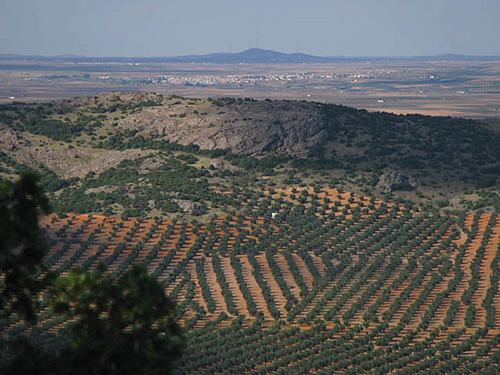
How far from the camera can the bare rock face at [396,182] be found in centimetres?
6319

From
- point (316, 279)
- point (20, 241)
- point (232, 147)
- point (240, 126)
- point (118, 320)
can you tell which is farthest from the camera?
point (240, 126)

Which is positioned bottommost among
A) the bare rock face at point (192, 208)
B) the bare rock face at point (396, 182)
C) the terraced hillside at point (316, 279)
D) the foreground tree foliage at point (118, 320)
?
the terraced hillside at point (316, 279)

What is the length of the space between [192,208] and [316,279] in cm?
1655

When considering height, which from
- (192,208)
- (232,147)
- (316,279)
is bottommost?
(316,279)

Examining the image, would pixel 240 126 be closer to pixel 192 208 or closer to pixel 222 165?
pixel 222 165

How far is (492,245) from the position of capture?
4925 centimetres

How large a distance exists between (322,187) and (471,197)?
12.3 metres

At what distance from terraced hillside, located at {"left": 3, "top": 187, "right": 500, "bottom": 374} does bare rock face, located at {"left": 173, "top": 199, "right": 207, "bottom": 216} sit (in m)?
2.10

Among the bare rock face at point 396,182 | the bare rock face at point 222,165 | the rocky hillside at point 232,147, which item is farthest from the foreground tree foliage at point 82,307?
the bare rock face at point 222,165

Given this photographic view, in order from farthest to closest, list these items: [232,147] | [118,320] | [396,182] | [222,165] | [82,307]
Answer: [232,147]
[222,165]
[396,182]
[82,307]
[118,320]

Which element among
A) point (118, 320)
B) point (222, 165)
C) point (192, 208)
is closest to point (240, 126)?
point (222, 165)

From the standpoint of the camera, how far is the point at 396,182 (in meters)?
63.6

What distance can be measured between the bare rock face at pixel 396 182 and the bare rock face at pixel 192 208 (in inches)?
621

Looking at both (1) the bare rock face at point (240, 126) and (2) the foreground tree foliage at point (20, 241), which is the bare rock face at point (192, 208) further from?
(2) the foreground tree foliage at point (20, 241)
